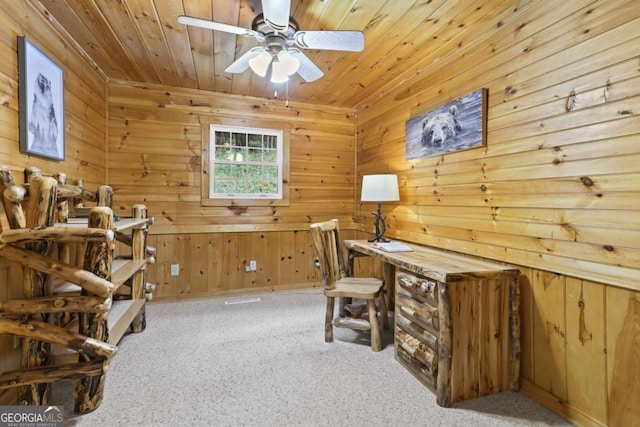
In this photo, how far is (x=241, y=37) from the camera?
7.77 ft

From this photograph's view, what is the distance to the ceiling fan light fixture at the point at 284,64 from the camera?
2043 millimetres

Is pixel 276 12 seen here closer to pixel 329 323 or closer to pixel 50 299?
pixel 50 299

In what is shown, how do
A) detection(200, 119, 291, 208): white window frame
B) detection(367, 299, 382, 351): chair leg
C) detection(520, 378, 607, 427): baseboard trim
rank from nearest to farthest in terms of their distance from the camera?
detection(520, 378, 607, 427): baseboard trim, detection(367, 299, 382, 351): chair leg, detection(200, 119, 291, 208): white window frame

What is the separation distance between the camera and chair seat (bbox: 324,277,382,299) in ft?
7.66

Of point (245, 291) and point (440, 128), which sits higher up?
point (440, 128)

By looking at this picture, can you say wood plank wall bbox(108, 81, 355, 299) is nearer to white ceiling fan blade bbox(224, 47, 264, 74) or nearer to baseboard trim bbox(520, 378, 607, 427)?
white ceiling fan blade bbox(224, 47, 264, 74)

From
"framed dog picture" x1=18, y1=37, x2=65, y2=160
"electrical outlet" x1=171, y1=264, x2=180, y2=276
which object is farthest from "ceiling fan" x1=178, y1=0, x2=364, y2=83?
"electrical outlet" x1=171, y1=264, x2=180, y2=276

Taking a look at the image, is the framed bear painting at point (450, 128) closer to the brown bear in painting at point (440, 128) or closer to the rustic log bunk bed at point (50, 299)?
the brown bear in painting at point (440, 128)

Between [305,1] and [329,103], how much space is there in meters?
2.07

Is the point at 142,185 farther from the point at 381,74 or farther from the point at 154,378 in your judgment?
the point at 381,74

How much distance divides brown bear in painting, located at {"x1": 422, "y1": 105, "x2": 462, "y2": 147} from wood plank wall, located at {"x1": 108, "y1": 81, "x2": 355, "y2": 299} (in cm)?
160

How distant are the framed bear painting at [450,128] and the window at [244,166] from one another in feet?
5.52

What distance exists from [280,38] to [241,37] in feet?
1.94

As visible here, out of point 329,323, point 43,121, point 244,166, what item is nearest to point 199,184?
point 244,166
